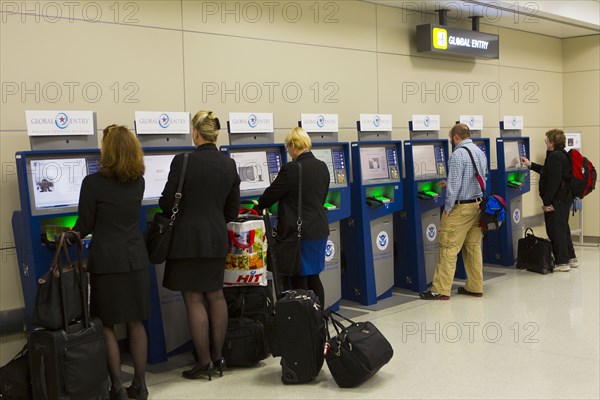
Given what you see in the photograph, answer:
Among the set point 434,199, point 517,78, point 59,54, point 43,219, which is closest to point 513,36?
point 517,78

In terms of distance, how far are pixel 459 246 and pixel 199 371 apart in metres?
2.86

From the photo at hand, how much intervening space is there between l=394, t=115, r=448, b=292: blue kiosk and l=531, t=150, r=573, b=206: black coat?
1.19 m

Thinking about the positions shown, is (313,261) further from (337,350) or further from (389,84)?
(389,84)

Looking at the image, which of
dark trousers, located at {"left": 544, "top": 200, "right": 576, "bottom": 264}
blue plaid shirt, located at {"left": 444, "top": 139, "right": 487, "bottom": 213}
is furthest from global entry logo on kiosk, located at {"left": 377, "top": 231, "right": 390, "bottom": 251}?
dark trousers, located at {"left": 544, "top": 200, "right": 576, "bottom": 264}

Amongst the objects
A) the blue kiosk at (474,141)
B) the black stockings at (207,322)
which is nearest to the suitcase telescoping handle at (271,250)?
the black stockings at (207,322)

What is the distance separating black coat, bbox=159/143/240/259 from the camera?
13.3ft

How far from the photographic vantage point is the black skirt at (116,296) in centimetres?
373

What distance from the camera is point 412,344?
16.2 feet

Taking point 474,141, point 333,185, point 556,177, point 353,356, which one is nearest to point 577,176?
point 556,177

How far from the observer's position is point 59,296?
3500 mm

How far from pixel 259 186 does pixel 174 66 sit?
1.17m

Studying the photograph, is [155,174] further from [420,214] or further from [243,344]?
[420,214]

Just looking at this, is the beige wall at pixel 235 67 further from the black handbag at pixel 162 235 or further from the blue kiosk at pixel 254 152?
the black handbag at pixel 162 235

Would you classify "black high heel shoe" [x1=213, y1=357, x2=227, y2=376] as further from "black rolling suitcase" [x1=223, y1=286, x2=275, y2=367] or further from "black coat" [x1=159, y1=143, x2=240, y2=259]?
"black coat" [x1=159, y1=143, x2=240, y2=259]
